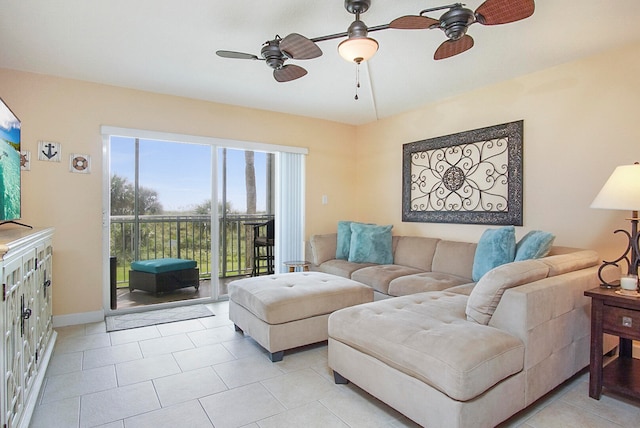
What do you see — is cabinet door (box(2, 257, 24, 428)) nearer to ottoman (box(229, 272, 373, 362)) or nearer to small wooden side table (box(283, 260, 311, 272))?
ottoman (box(229, 272, 373, 362))

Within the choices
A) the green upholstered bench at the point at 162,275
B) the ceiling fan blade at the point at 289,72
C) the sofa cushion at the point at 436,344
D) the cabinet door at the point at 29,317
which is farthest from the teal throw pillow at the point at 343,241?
the cabinet door at the point at 29,317

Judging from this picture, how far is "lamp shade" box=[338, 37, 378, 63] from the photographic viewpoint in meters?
2.06

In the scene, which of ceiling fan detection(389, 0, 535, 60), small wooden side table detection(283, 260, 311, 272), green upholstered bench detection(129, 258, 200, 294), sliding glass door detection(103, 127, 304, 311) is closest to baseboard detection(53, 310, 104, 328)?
sliding glass door detection(103, 127, 304, 311)

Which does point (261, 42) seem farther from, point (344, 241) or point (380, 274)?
point (344, 241)

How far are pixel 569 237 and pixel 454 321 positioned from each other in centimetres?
179

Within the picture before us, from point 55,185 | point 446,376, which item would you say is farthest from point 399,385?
point 55,185

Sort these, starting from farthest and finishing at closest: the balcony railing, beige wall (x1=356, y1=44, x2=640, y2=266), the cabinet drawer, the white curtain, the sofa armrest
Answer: the white curtain < the balcony railing < beige wall (x1=356, y1=44, x2=640, y2=266) < the cabinet drawer < the sofa armrest

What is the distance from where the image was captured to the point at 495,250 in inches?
121

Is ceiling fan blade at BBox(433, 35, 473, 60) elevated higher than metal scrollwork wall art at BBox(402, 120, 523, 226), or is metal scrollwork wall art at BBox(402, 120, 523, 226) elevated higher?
ceiling fan blade at BBox(433, 35, 473, 60)

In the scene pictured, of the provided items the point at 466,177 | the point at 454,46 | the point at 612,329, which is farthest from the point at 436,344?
the point at 466,177

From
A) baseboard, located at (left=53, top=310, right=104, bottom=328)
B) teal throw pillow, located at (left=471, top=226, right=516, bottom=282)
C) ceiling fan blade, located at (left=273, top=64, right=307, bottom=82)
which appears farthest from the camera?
baseboard, located at (left=53, top=310, right=104, bottom=328)

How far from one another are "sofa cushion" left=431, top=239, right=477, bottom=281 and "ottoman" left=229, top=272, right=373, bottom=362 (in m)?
1.00

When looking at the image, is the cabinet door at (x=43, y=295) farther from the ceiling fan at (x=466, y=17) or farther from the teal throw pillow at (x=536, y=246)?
A: the teal throw pillow at (x=536, y=246)

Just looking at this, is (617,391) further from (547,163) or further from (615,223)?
(547,163)
